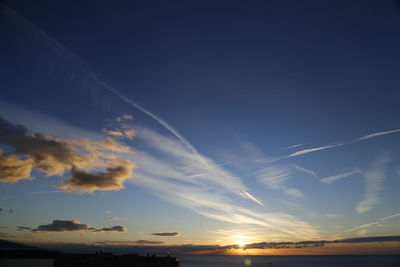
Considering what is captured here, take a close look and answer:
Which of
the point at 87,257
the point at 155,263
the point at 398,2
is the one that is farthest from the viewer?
the point at 87,257

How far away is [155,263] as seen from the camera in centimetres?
4544

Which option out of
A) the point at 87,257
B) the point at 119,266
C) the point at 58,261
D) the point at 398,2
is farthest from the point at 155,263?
the point at 398,2

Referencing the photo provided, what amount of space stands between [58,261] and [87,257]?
21.0 ft

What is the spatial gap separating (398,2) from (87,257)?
61.9m

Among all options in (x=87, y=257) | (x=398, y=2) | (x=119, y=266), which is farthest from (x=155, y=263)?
(x=398, y=2)

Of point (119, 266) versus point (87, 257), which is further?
point (87, 257)

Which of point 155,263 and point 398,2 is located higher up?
point 398,2

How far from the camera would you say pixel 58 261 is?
5328 cm

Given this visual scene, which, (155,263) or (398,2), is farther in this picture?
(155,263)

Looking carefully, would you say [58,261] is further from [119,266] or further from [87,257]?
[119,266]

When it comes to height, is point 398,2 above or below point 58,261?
above

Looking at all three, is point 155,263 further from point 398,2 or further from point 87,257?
point 398,2

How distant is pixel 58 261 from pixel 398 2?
66.3 metres

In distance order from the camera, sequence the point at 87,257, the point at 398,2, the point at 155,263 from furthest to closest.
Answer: the point at 87,257, the point at 155,263, the point at 398,2
